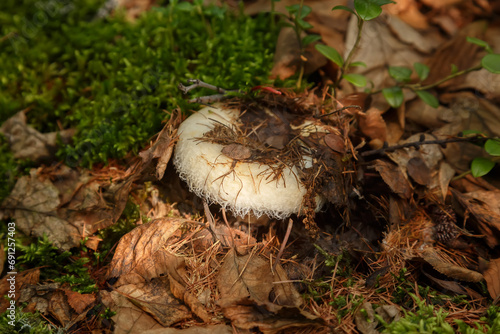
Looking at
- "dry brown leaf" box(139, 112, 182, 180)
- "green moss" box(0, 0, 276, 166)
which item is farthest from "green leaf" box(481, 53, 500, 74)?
"dry brown leaf" box(139, 112, 182, 180)

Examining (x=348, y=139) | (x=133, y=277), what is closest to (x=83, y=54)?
(x=133, y=277)

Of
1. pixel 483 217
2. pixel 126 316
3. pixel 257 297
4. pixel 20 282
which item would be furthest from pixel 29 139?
pixel 483 217

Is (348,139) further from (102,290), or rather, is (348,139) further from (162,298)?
(102,290)

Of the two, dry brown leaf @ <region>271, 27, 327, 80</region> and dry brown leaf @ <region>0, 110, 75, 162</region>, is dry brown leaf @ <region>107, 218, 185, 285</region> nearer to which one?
dry brown leaf @ <region>0, 110, 75, 162</region>

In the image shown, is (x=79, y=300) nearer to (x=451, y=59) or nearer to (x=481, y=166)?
(x=481, y=166)

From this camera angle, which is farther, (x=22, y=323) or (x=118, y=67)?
(x=118, y=67)

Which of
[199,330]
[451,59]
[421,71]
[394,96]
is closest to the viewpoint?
[199,330]

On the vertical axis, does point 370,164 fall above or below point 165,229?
above
